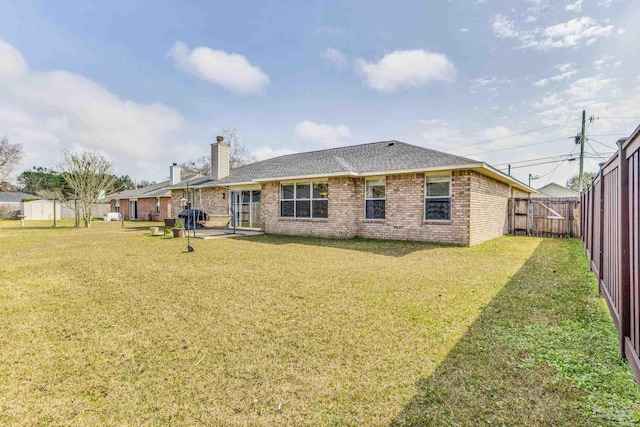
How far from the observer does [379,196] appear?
1212 cm

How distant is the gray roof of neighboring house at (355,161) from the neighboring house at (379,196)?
1.6 inches

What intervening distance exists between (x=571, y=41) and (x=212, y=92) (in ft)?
54.5

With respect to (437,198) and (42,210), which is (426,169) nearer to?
(437,198)

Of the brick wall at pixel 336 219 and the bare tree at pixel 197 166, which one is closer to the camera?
the brick wall at pixel 336 219

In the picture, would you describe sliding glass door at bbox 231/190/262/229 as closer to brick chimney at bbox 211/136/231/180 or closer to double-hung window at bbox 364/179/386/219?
brick chimney at bbox 211/136/231/180

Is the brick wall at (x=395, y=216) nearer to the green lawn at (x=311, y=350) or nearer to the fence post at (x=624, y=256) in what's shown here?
the green lawn at (x=311, y=350)

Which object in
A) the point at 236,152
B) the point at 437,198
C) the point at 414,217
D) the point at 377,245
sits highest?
the point at 236,152

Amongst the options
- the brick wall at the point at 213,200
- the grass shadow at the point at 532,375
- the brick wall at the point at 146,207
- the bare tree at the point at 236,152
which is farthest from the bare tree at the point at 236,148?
the grass shadow at the point at 532,375

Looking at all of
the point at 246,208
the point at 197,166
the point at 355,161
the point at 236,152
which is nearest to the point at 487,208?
the point at 355,161

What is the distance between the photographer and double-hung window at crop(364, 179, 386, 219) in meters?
12.0

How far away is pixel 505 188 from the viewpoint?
48.3 feet

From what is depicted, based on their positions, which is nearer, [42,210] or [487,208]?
[487,208]

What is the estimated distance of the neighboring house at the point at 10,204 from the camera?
36816 mm

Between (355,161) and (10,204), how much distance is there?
4923 centimetres
